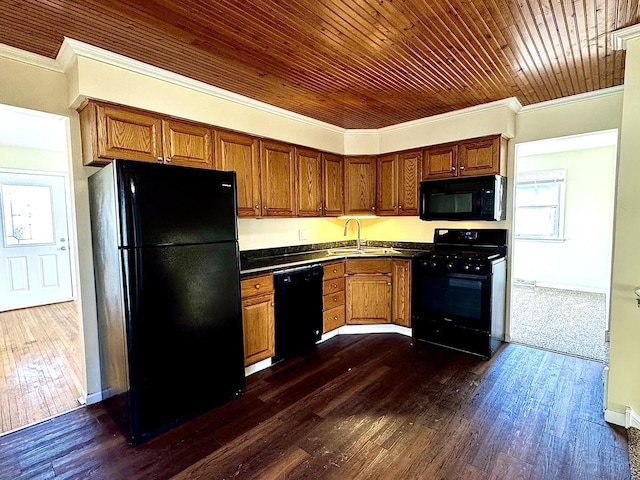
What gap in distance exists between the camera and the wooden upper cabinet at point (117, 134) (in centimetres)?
230

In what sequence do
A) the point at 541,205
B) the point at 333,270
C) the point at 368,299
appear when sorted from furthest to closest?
the point at 541,205
the point at 368,299
the point at 333,270

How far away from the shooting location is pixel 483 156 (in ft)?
11.4

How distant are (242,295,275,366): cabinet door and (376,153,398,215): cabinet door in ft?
6.46

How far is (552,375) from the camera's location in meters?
2.89

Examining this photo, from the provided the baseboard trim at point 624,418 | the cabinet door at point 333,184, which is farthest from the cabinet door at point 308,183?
the baseboard trim at point 624,418

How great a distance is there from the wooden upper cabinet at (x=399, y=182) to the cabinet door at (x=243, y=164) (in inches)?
67.1

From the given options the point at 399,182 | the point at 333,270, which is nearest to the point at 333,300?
the point at 333,270

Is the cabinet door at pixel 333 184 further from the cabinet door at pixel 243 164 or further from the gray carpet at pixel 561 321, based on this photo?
the gray carpet at pixel 561 321

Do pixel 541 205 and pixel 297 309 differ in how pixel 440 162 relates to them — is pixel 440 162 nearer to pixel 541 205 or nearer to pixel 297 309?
pixel 297 309

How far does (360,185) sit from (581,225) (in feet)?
14.2

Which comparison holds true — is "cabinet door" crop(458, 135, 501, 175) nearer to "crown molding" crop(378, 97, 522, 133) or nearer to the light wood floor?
"crown molding" crop(378, 97, 522, 133)

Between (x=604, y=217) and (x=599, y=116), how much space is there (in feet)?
11.1

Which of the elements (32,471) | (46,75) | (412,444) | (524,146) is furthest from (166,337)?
(524,146)

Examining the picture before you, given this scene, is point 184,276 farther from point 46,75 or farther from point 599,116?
point 599,116
